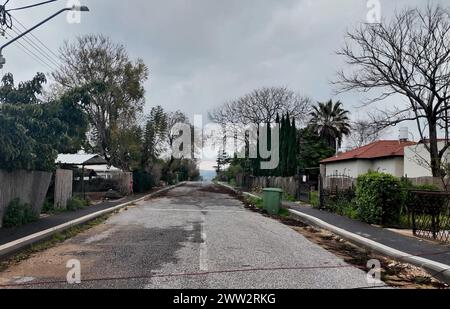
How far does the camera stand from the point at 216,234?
1177 cm

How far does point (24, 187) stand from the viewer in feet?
42.5

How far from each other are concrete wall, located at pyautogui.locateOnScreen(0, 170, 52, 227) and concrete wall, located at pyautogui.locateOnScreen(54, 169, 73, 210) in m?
1.82

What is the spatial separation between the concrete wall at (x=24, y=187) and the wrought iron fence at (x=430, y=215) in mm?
10955

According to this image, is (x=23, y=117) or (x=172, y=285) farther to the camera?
(x=23, y=117)

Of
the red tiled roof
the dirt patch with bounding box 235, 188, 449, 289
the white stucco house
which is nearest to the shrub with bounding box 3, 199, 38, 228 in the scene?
the dirt patch with bounding box 235, 188, 449, 289

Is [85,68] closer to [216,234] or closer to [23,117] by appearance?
[23,117]

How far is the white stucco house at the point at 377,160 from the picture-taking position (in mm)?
33906

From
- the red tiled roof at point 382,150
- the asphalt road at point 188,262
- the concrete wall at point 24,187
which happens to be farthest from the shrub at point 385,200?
the red tiled roof at point 382,150

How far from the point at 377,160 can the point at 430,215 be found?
28020 millimetres

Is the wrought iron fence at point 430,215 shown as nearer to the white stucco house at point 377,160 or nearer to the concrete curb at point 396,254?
the concrete curb at point 396,254

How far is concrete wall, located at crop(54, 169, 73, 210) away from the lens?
16547 mm
